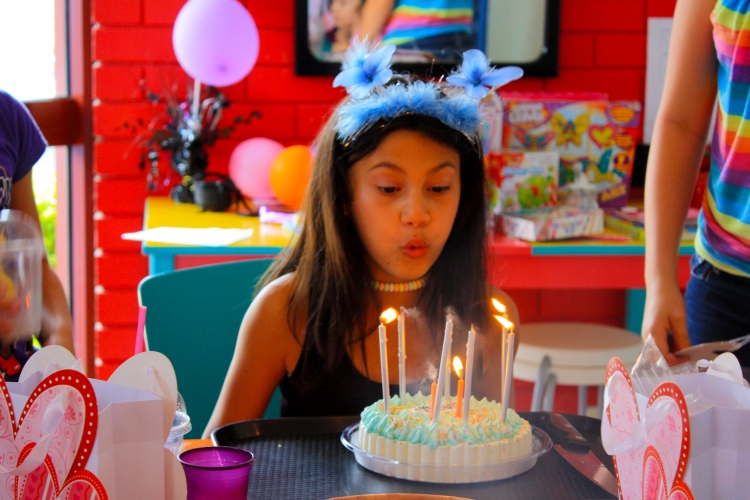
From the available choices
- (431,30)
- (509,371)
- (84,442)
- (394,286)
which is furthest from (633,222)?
(84,442)

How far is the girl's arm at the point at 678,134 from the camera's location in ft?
4.01

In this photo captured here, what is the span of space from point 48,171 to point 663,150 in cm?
223

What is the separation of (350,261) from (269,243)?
0.78 meters

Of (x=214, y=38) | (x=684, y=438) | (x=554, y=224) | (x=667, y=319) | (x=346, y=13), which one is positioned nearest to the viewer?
(x=684, y=438)

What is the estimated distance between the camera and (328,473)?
83cm

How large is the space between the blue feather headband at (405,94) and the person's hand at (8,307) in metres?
0.64

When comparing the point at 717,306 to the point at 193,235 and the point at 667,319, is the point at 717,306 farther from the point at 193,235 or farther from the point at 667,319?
the point at 193,235

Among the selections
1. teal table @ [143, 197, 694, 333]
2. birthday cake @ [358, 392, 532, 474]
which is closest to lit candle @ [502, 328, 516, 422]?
birthday cake @ [358, 392, 532, 474]

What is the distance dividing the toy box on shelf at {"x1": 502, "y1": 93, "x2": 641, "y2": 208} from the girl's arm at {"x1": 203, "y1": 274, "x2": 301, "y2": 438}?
4.33 feet

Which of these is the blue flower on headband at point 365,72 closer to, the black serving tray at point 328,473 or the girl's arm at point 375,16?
the black serving tray at point 328,473

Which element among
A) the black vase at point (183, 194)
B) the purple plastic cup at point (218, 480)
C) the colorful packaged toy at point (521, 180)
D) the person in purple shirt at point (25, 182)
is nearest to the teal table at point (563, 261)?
the colorful packaged toy at point (521, 180)

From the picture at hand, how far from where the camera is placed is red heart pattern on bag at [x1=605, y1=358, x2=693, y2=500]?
57 cm

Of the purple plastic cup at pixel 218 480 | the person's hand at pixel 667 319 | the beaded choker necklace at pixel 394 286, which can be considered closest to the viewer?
the purple plastic cup at pixel 218 480

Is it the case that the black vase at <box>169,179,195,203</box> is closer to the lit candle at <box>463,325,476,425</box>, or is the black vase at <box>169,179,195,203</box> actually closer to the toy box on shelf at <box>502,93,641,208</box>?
the toy box on shelf at <box>502,93,641,208</box>
